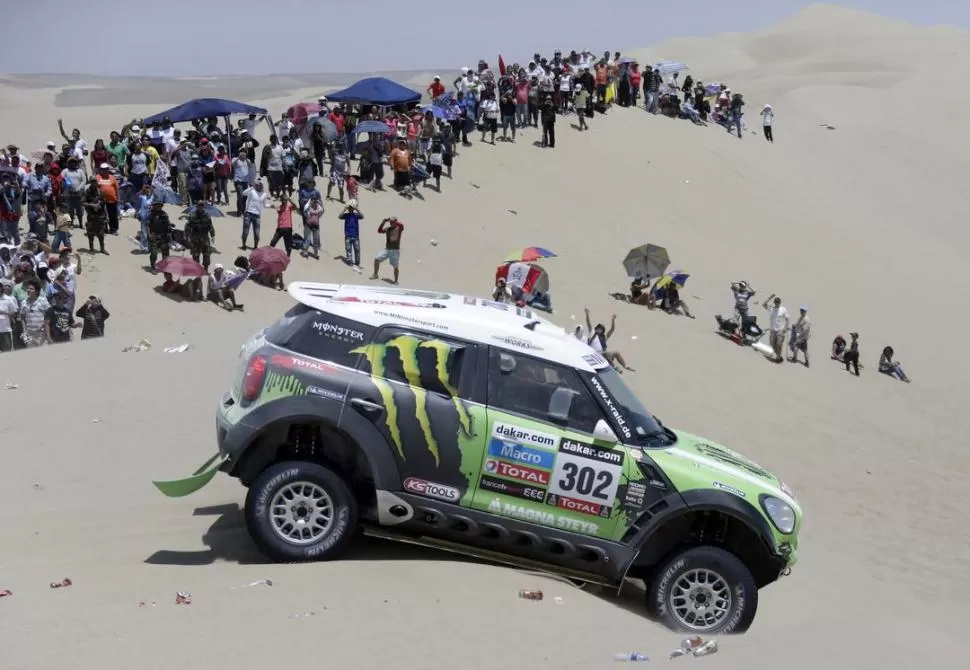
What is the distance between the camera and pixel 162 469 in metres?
11.7

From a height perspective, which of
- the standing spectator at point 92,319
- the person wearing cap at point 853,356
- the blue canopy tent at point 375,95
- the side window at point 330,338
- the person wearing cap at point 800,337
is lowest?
the person wearing cap at point 853,356

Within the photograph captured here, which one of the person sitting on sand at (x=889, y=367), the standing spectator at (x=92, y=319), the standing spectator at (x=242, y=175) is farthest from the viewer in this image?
the person sitting on sand at (x=889, y=367)

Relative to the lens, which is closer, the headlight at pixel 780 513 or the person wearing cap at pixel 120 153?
the headlight at pixel 780 513

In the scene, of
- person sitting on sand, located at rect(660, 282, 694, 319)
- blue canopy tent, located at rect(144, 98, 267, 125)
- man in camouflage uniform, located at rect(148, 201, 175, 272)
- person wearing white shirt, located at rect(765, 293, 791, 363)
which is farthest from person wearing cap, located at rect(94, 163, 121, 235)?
person wearing white shirt, located at rect(765, 293, 791, 363)

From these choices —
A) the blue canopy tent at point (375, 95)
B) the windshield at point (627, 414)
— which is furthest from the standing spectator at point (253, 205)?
the windshield at point (627, 414)

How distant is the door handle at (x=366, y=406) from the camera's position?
29.2 feet

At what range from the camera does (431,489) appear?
9.00 m

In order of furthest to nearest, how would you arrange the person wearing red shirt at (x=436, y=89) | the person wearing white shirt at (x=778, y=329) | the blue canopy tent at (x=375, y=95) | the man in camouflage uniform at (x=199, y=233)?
the person wearing red shirt at (x=436, y=89) < the blue canopy tent at (x=375, y=95) < the person wearing white shirt at (x=778, y=329) < the man in camouflage uniform at (x=199, y=233)

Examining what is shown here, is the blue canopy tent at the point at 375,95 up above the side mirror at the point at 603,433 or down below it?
above

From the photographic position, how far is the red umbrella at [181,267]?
70.1 feet

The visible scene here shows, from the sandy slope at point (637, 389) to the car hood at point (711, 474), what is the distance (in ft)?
3.51

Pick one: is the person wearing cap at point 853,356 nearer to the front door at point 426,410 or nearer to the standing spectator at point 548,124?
the standing spectator at point 548,124

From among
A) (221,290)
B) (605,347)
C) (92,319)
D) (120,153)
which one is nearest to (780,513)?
(605,347)

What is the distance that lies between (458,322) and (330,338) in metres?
0.97
